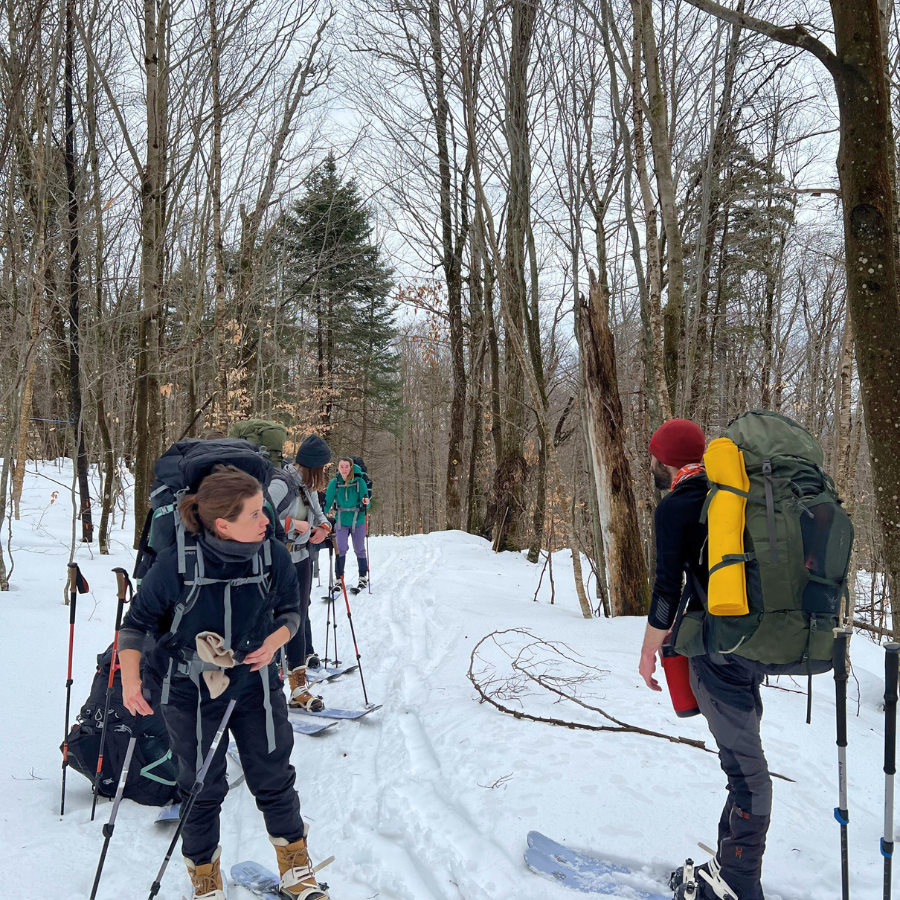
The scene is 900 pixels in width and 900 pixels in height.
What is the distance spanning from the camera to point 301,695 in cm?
481

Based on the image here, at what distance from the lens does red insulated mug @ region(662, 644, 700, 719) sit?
250 cm

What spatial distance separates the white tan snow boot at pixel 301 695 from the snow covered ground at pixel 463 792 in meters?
0.30

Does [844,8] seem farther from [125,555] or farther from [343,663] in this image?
[125,555]

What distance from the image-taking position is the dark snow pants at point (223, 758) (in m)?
2.45

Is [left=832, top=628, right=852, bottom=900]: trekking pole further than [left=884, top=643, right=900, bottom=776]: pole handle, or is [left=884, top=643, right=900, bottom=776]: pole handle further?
[left=884, top=643, right=900, bottom=776]: pole handle

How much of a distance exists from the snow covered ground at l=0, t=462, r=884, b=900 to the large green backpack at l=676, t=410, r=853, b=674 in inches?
46.9

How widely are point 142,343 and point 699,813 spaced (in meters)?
7.71

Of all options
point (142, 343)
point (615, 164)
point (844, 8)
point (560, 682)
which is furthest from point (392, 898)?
point (615, 164)

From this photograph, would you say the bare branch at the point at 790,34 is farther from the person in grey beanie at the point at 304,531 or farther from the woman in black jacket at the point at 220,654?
the person in grey beanie at the point at 304,531

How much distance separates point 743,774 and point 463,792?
5.23 feet

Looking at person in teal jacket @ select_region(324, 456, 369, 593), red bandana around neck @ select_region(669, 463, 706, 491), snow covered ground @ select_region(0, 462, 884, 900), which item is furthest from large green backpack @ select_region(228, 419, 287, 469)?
person in teal jacket @ select_region(324, 456, 369, 593)

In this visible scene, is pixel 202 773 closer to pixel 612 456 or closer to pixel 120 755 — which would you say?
pixel 120 755

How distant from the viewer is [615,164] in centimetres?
802

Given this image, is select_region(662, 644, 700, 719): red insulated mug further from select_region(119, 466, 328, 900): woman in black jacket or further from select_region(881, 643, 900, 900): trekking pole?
select_region(119, 466, 328, 900): woman in black jacket
